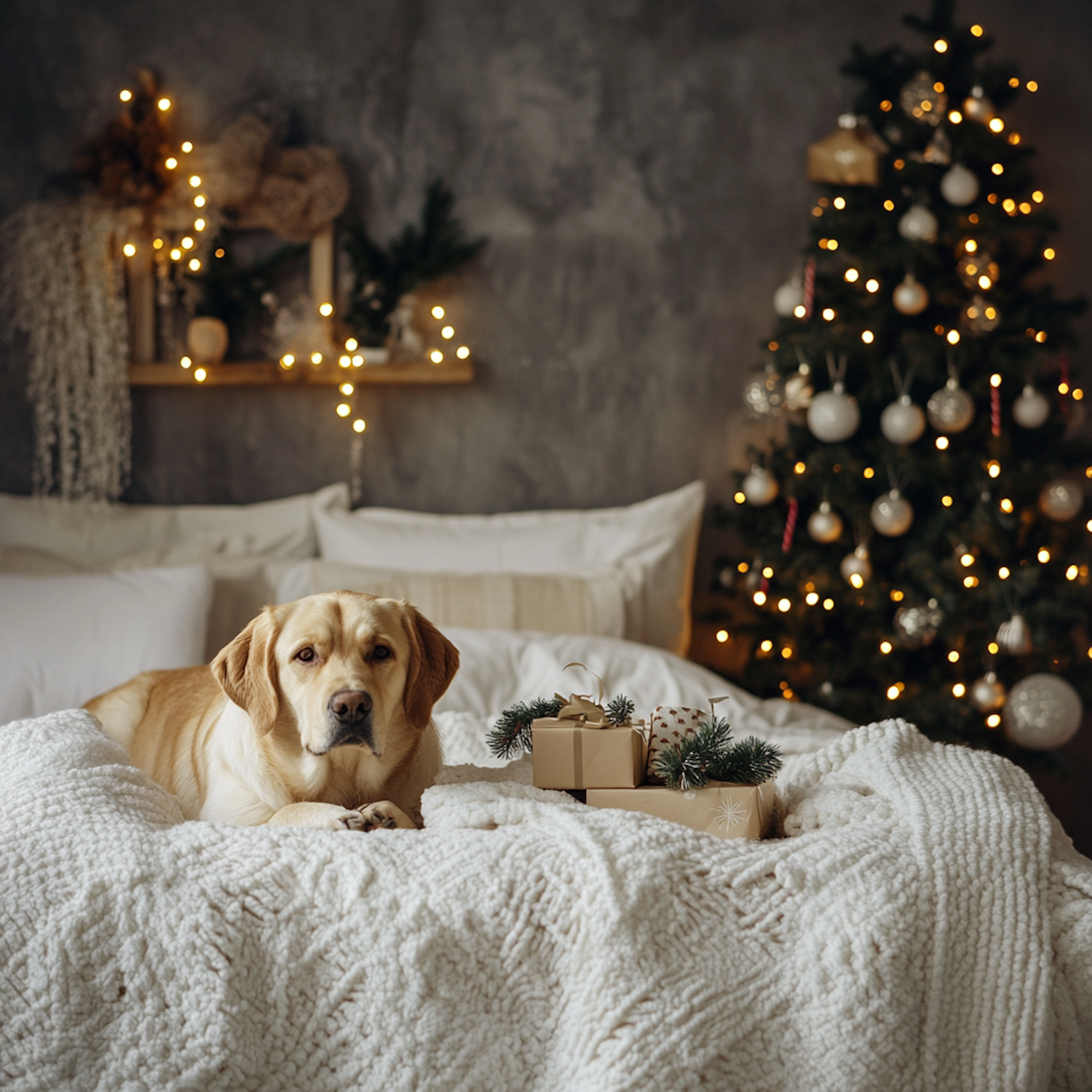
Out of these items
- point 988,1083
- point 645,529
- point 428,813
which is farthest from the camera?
point 645,529

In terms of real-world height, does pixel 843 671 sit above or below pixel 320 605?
below

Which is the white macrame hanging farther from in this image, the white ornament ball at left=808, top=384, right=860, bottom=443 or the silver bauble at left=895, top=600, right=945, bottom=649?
the silver bauble at left=895, top=600, right=945, bottom=649

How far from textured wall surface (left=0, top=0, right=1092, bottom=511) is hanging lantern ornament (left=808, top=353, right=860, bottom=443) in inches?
21.6

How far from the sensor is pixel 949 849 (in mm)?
1106

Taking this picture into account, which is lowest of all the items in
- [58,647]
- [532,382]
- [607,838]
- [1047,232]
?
[58,647]

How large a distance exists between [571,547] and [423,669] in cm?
169

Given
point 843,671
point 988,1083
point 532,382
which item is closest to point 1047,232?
point 843,671

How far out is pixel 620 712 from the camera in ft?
4.43

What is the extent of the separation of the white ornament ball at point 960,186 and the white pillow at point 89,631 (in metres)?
2.35

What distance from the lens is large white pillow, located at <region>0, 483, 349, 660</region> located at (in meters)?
2.92

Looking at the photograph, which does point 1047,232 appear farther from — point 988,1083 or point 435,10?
point 988,1083

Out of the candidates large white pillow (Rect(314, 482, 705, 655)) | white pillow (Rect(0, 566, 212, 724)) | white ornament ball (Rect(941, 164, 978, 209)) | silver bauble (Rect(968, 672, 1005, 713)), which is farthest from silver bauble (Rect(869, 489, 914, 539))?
white pillow (Rect(0, 566, 212, 724))

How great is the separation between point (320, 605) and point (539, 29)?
276 cm

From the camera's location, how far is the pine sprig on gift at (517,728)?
1.41m
